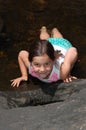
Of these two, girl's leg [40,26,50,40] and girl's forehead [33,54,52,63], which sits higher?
girl's forehead [33,54,52,63]

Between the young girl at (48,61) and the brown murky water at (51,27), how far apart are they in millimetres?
179

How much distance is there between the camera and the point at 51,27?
4762 millimetres

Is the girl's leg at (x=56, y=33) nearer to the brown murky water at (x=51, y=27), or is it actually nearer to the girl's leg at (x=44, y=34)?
the girl's leg at (x=44, y=34)

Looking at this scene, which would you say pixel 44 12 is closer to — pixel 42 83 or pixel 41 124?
pixel 42 83

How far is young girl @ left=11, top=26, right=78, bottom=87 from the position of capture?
3.42m

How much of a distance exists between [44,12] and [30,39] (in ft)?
2.17

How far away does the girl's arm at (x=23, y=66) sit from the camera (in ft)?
12.8

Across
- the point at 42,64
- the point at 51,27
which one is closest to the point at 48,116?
the point at 42,64

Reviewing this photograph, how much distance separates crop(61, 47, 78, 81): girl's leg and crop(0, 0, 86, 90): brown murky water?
25cm

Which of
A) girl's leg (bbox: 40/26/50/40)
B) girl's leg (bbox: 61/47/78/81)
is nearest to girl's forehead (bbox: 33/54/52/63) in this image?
girl's leg (bbox: 61/47/78/81)

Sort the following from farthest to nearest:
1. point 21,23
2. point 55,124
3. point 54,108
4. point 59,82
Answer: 1. point 21,23
2. point 59,82
3. point 54,108
4. point 55,124

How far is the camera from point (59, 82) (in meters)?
3.75

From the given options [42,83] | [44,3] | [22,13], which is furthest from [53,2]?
[42,83]

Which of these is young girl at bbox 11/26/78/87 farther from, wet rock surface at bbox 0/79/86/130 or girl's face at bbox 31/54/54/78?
wet rock surface at bbox 0/79/86/130
